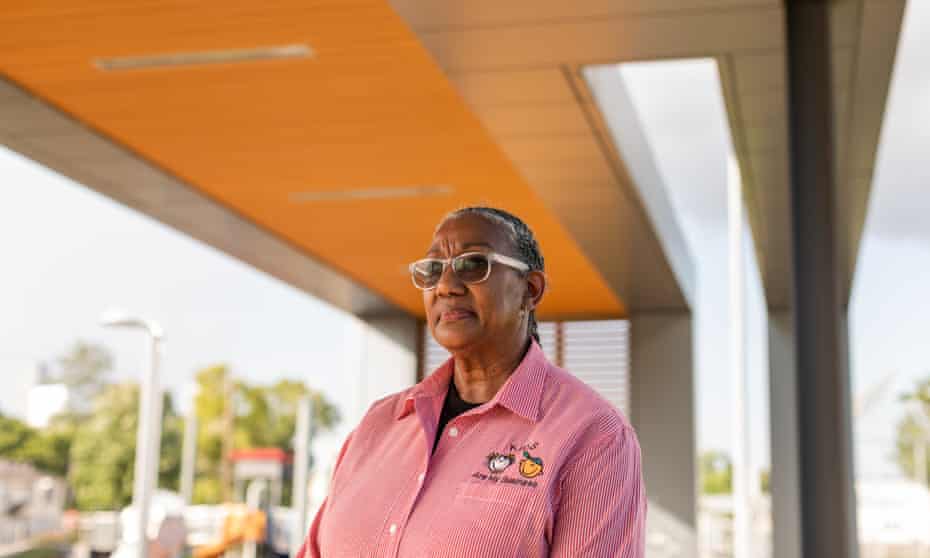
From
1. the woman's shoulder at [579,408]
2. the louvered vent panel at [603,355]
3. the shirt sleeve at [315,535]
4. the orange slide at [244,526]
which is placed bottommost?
the orange slide at [244,526]

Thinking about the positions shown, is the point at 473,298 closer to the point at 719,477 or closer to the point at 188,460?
the point at 719,477

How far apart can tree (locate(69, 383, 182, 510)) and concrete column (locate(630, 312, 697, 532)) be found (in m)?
50.8

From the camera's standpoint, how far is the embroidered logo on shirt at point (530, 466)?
213 cm

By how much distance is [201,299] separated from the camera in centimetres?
10331

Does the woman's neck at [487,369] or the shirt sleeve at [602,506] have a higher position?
the woman's neck at [487,369]

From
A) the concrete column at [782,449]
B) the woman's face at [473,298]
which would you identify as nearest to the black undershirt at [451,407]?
the woman's face at [473,298]

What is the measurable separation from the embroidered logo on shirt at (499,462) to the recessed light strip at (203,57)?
15.3 ft

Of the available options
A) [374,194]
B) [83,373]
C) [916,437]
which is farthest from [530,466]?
[83,373]

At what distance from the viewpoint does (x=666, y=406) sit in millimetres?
15664

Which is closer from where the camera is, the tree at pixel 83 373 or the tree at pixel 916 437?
the tree at pixel 916 437

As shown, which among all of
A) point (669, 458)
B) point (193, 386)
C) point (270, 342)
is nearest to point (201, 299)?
point (270, 342)

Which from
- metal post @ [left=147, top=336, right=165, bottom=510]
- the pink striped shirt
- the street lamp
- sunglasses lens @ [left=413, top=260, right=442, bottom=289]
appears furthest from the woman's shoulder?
metal post @ [left=147, top=336, right=165, bottom=510]

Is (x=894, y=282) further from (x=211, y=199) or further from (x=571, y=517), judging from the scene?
(x=571, y=517)

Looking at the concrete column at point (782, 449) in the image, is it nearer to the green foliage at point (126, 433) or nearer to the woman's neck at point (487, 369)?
the woman's neck at point (487, 369)
